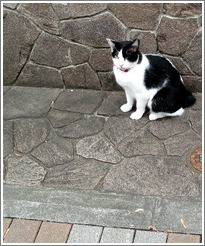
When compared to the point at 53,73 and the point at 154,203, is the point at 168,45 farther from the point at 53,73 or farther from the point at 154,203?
the point at 154,203

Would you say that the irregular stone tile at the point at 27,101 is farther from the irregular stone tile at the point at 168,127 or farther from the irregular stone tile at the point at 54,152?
the irregular stone tile at the point at 168,127

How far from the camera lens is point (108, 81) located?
3906mm

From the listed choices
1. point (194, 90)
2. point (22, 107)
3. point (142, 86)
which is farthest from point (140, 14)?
point (22, 107)

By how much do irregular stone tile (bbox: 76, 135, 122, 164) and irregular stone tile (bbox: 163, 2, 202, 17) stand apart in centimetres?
156

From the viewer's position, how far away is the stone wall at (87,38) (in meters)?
3.37

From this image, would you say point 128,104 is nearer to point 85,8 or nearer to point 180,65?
point 180,65

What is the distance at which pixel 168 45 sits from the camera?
11.5 ft

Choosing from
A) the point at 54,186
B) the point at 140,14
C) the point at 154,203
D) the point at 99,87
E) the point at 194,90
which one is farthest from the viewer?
the point at 99,87

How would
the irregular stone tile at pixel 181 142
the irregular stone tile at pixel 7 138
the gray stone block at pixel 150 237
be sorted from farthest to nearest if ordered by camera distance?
the irregular stone tile at pixel 7 138 → the irregular stone tile at pixel 181 142 → the gray stone block at pixel 150 237

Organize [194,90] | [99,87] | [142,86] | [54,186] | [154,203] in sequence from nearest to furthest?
1. [154,203]
2. [54,186]
3. [142,86]
4. [194,90]
5. [99,87]

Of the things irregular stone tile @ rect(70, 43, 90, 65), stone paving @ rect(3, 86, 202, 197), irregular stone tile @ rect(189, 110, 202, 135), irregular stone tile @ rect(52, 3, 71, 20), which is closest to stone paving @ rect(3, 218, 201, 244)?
stone paving @ rect(3, 86, 202, 197)

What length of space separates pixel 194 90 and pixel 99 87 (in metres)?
1.19

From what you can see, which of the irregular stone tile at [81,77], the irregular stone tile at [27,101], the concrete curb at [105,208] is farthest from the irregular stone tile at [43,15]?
the concrete curb at [105,208]

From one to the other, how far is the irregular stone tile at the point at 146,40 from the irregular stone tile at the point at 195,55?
1.26 ft
